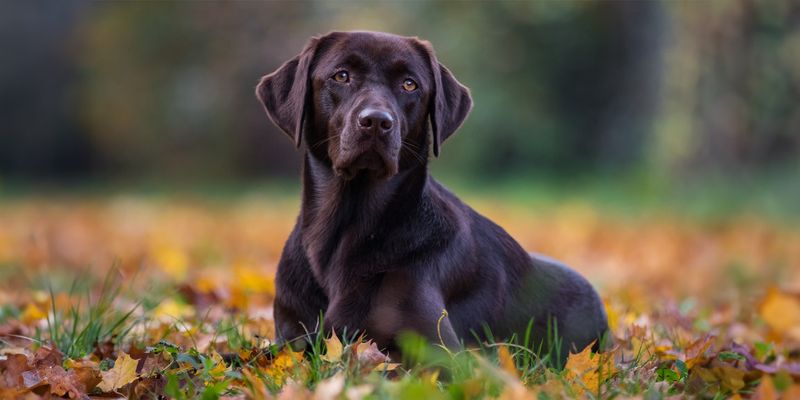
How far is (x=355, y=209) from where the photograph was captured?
3.94 metres

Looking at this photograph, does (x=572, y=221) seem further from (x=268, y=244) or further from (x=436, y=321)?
(x=436, y=321)

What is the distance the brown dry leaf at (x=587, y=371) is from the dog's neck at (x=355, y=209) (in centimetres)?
89

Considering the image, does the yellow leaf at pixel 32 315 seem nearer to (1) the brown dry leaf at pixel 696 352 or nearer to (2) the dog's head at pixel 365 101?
(2) the dog's head at pixel 365 101

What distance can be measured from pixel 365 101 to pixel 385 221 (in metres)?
0.46

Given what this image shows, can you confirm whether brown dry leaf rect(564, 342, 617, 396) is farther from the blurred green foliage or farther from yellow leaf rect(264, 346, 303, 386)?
the blurred green foliage

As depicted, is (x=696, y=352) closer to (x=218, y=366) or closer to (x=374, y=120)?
(x=374, y=120)

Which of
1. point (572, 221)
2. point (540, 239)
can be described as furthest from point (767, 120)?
point (540, 239)

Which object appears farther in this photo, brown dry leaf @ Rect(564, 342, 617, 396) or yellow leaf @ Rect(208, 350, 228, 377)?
yellow leaf @ Rect(208, 350, 228, 377)

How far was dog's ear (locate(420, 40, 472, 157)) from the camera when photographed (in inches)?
160

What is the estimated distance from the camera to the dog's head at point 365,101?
375cm

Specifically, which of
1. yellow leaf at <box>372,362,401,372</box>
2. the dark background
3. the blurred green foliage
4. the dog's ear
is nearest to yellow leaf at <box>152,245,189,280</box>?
the dog's ear

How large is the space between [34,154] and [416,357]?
24.5m

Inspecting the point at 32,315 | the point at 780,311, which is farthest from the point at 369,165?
the point at 780,311

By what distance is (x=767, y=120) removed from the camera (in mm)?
17078
